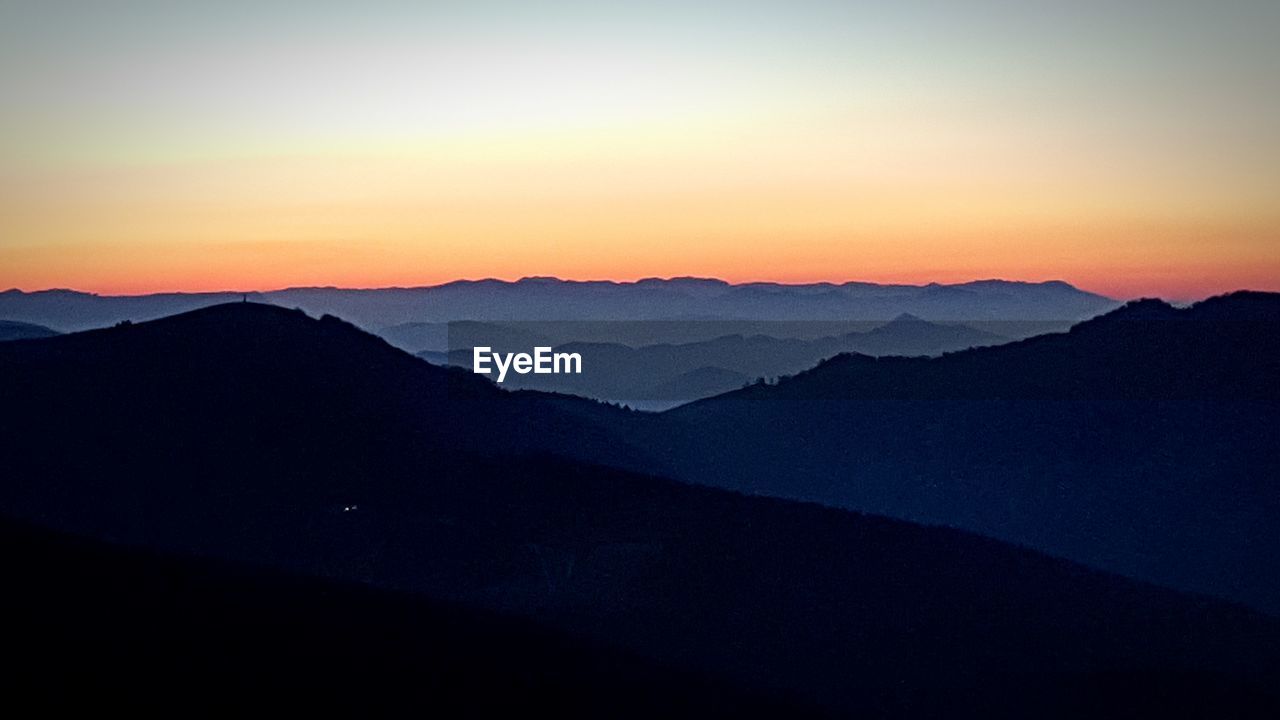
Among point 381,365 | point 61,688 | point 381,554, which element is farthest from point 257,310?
point 61,688

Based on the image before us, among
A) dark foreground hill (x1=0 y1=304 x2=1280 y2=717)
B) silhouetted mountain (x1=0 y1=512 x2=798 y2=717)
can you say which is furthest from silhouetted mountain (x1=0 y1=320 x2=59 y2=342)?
silhouetted mountain (x1=0 y1=512 x2=798 y2=717)

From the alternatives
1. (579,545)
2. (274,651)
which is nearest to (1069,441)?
(579,545)

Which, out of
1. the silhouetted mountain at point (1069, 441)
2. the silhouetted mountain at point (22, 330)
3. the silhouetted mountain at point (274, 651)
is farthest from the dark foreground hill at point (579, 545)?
the silhouetted mountain at point (22, 330)

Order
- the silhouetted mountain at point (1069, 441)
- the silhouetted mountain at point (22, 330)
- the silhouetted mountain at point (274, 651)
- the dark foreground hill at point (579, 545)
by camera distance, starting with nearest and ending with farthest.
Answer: the silhouetted mountain at point (274, 651) → the dark foreground hill at point (579, 545) → the silhouetted mountain at point (1069, 441) → the silhouetted mountain at point (22, 330)

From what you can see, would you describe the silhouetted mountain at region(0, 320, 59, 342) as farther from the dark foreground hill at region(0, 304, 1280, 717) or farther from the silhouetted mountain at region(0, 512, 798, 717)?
the silhouetted mountain at region(0, 512, 798, 717)

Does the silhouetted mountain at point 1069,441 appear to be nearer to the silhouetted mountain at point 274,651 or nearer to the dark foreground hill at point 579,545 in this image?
the dark foreground hill at point 579,545
